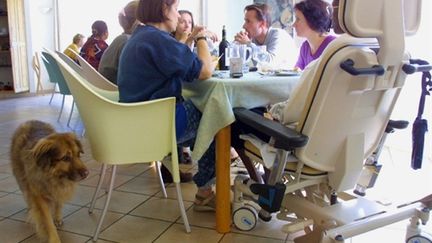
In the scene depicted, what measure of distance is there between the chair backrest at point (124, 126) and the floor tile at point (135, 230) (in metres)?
0.41

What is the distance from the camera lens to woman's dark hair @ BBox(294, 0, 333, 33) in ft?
8.05

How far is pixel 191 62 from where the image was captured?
1.75 metres

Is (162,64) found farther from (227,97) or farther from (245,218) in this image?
(245,218)

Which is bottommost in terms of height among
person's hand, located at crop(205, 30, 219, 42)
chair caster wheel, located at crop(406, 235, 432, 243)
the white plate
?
chair caster wheel, located at crop(406, 235, 432, 243)

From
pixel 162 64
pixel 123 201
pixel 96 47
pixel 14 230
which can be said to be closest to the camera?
pixel 162 64

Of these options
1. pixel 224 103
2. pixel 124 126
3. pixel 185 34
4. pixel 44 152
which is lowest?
pixel 44 152

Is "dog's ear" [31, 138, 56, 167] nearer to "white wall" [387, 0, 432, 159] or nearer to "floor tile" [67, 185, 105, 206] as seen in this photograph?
"floor tile" [67, 185, 105, 206]

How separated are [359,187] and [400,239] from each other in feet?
1.02

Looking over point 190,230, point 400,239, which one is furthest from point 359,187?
point 190,230

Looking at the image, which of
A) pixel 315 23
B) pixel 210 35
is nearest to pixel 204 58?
pixel 210 35

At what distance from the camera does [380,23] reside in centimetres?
130

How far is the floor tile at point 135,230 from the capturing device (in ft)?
6.19

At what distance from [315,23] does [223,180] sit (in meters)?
1.24

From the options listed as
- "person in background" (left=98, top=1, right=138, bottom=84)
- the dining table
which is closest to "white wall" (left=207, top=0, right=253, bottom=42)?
"person in background" (left=98, top=1, right=138, bottom=84)
